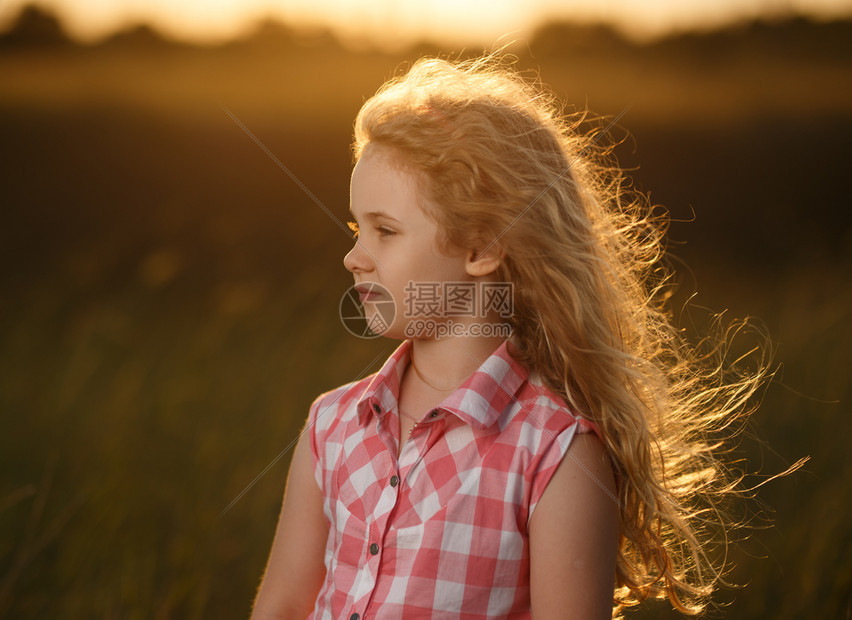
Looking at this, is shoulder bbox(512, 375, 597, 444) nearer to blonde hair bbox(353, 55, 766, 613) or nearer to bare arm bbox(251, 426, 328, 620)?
blonde hair bbox(353, 55, 766, 613)

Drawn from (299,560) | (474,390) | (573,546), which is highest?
(474,390)

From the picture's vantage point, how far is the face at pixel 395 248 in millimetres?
1581

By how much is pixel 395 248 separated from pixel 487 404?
356 millimetres

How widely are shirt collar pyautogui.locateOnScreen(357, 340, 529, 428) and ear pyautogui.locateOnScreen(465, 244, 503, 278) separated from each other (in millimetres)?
150

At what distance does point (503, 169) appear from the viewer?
5.35 ft

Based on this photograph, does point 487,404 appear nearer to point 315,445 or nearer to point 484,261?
point 484,261

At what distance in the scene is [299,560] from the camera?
1.73m

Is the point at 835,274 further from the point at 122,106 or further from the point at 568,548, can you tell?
the point at 122,106

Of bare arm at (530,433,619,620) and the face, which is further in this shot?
the face

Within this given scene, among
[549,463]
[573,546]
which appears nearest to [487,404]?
[549,463]

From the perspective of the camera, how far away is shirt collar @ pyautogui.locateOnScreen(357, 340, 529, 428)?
148 centimetres

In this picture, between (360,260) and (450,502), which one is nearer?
(450,502)

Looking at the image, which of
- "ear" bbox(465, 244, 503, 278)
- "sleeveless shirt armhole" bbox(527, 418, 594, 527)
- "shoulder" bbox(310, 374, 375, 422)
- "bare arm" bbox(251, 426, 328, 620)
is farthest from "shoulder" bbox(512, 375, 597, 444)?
"bare arm" bbox(251, 426, 328, 620)

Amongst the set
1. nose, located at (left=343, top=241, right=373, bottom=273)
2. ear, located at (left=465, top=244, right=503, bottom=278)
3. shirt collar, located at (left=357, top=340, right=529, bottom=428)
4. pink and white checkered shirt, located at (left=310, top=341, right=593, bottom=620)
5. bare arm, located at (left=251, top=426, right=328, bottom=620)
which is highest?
nose, located at (left=343, top=241, right=373, bottom=273)
